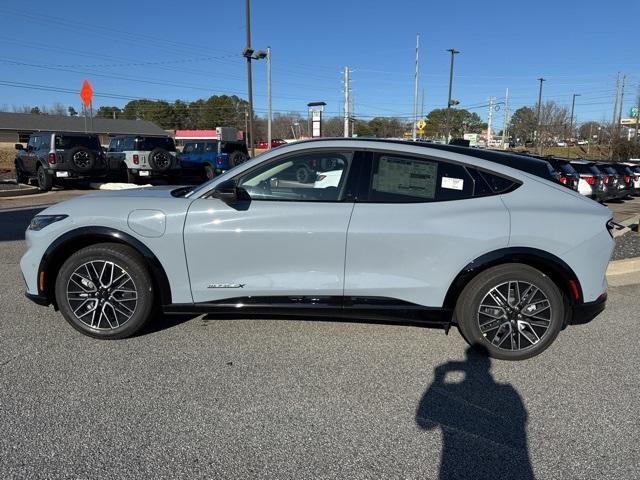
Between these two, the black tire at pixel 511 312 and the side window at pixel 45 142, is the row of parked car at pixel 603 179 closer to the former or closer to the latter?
the black tire at pixel 511 312

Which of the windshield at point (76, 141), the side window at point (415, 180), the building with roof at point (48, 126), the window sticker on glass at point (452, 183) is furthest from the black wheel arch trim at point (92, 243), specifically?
the building with roof at point (48, 126)

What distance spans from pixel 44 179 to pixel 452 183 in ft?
48.1

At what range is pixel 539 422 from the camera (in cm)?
298

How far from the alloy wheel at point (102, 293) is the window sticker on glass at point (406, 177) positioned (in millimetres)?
2180

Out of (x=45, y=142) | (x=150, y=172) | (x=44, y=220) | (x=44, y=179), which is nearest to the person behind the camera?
(x=44, y=220)

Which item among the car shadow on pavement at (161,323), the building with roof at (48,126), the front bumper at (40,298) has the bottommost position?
the car shadow on pavement at (161,323)

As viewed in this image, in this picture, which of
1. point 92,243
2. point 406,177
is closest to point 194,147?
point 92,243

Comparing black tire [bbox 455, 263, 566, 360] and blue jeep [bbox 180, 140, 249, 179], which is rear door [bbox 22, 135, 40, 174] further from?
black tire [bbox 455, 263, 566, 360]

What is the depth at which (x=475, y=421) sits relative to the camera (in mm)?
2990

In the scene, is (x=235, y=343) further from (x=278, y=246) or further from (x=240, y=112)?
(x=240, y=112)

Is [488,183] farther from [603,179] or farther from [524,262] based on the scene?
[603,179]

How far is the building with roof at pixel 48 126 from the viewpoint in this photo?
6034 centimetres

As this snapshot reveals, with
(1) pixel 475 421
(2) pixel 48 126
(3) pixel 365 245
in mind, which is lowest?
A: (1) pixel 475 421

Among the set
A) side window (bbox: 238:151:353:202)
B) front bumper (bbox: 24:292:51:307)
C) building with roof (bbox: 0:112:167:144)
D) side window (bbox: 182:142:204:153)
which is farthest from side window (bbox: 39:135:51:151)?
building with roof (bbox: 0:112:167:144)
